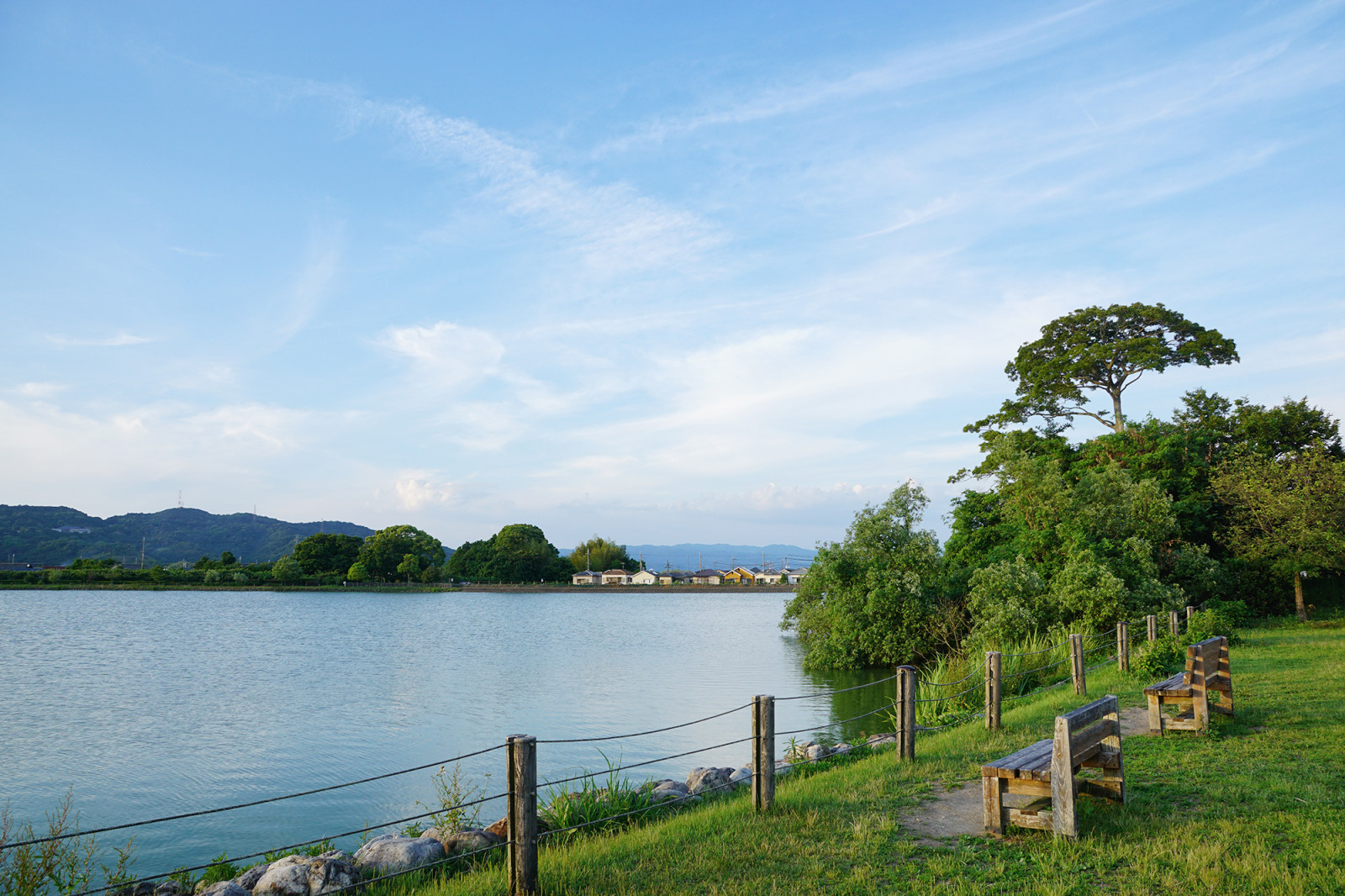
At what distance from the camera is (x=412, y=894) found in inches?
256

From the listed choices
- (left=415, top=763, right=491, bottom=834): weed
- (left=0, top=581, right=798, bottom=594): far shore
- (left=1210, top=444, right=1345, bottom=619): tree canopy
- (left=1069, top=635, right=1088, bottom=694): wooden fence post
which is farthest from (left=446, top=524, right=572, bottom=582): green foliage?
(left=1069, top=635, right=1088, bottom=694): wooden fence post

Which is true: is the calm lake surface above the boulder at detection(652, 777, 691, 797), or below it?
below

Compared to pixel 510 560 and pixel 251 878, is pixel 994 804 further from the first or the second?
pixel 510 560

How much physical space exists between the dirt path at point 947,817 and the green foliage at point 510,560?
370 ft

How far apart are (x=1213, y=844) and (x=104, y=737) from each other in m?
21.5

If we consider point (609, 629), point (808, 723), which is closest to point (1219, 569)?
point (808, 723)

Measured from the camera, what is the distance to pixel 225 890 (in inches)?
290

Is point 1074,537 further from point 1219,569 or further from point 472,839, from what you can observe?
point 472,839

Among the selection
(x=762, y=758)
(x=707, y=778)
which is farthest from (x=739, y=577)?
(x=762, y=758)

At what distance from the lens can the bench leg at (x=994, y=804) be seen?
6738mm

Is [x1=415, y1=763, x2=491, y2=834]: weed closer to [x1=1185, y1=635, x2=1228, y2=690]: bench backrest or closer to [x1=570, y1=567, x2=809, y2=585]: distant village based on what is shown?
[x1=1185, y1=635, x2=1228, y2=690]: bench backrest

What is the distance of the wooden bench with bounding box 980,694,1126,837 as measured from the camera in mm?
6395

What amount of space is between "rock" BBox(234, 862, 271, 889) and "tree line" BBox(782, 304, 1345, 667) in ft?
65.7

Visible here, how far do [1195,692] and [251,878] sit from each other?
36.3ft
